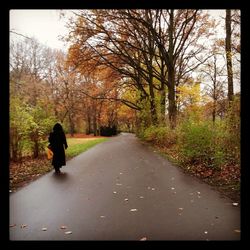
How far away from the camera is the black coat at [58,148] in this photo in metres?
11.7

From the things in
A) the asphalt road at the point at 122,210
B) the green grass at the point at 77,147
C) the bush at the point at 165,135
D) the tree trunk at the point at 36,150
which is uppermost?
the bush at the point at 165,135

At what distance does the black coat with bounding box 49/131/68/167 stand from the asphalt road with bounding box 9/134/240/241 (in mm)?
1790

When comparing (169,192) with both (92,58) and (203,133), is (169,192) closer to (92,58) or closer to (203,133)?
(203,133)

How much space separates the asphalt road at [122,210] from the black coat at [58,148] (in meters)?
1.79

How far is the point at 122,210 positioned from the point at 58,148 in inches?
247

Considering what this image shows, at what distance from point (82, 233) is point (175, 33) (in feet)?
62.5

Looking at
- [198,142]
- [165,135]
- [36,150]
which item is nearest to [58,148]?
[36,150]

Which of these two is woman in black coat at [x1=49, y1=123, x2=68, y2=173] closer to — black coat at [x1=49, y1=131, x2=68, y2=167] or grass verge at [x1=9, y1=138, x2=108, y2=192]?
black coat at [x1=49, y1=131, x2=68, y2=167]

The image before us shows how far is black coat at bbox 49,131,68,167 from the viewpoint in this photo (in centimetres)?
1166

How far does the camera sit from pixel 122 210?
6258mm

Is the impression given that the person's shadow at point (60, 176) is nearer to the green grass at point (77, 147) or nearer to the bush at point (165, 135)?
the green grass at point (77, 147)

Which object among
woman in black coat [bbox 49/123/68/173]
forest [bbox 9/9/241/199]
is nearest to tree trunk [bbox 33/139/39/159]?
forest [bbox 9/9/241/199]

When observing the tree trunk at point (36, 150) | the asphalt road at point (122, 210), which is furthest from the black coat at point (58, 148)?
the tree trunk at point (36, 150)

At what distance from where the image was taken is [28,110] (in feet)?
49.1
